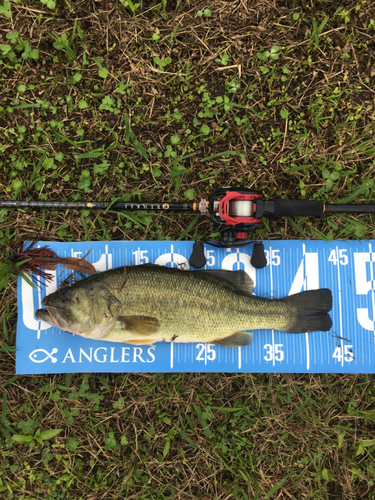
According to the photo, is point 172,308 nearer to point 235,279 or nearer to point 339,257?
point 235,279

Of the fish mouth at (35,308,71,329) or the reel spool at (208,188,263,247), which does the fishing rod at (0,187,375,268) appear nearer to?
the reel spool at (208,188,263,247)

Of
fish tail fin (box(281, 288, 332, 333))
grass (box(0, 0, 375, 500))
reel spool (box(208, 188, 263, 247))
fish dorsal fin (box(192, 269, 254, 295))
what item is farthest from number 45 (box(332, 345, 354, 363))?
reel spool (box(208, 188, 263, 247))

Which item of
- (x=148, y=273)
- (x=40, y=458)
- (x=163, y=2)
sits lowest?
(x=40, y=458)

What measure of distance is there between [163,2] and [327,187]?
8.96ft

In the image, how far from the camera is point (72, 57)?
11.1 ft

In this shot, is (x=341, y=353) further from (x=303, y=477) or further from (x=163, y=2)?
(x=163, y=2)

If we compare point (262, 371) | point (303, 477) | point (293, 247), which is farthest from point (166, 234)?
point (303, 477)

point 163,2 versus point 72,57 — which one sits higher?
point 163,2

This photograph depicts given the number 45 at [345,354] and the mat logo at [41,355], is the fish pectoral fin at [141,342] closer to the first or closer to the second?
the mat logo at [41,355]

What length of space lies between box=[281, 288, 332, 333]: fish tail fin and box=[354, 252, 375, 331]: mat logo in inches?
17.9

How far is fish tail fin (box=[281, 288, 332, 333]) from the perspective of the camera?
10.3 ft

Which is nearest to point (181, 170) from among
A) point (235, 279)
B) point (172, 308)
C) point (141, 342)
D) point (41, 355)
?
point (235, 279)

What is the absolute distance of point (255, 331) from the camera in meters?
3.37

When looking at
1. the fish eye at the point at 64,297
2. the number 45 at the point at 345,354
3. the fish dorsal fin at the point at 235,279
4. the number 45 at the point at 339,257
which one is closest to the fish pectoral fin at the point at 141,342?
the fish eye at the point at 64,297
